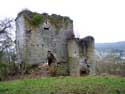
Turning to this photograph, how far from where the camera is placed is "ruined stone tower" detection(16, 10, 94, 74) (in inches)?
835

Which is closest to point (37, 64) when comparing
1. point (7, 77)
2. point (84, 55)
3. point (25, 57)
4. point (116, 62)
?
point (25, 57)

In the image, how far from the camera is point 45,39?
21953 millimetres

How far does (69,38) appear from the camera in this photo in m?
23.8

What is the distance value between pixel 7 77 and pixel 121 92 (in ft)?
36.9

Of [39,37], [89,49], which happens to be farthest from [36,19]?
[89,49]

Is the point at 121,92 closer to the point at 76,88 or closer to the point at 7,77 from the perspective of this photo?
the point at 76,88

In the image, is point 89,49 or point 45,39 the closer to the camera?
→ point 45,39

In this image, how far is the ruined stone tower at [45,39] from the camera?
69.6 feet

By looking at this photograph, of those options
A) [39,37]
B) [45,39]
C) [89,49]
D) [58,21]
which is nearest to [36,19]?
[39,37]

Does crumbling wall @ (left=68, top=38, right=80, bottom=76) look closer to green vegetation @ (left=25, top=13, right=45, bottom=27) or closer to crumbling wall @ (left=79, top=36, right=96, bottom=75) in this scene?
crumbling wall @ (left=79, top=36, right=96, bottom=75)

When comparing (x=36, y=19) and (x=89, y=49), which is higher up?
(x=36, y=19)

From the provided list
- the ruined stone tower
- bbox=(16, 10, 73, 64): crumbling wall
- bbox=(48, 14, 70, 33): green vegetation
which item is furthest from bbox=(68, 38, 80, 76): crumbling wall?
bbox=(48, 14, 70, 33): green vegetation

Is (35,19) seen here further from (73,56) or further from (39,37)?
(73,56)

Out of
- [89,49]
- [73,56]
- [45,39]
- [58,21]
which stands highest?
[58,21]
